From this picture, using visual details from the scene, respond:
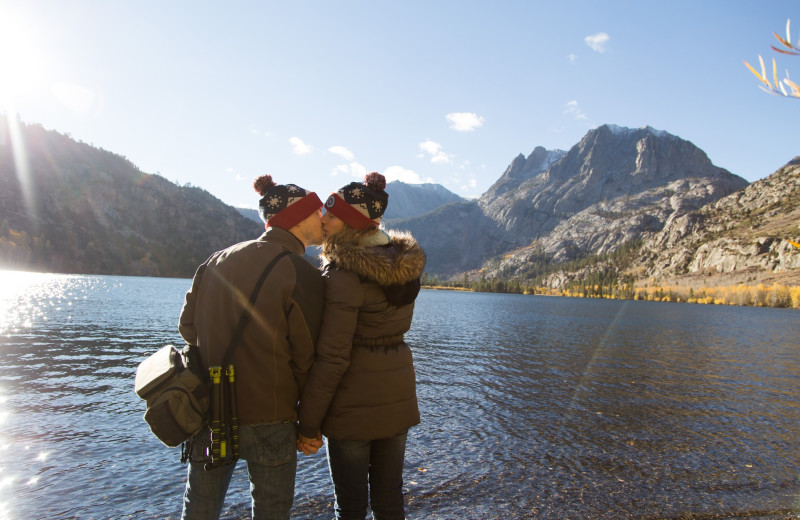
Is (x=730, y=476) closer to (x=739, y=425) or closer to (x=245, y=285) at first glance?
(x=739, y=425)

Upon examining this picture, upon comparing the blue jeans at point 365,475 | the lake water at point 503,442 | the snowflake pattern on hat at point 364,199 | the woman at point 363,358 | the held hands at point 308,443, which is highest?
the snowflake pattern on hat at point 364,199

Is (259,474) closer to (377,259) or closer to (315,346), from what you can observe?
(315,346)

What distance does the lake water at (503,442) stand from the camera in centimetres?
870

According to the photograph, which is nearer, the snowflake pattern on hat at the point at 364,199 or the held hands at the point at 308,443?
the held hands at the point at 308,443

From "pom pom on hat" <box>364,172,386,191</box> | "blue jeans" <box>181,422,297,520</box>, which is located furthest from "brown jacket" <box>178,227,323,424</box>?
"pom pom on hat" <box>364,172,386,191</box>

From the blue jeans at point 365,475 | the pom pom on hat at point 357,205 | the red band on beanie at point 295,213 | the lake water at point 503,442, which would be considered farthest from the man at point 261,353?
the lake water at point 503,442

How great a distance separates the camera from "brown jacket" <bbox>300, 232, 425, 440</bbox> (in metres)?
3.86

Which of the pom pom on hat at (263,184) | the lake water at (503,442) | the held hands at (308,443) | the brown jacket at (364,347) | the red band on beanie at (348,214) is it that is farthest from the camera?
the lake water at (503,442)

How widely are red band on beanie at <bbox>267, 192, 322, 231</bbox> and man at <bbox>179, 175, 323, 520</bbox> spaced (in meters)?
0.18

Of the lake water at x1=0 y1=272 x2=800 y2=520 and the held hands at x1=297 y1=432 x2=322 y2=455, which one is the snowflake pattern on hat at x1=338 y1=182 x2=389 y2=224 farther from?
the lake water at x1=0 y1=272 x2=800 y2=520

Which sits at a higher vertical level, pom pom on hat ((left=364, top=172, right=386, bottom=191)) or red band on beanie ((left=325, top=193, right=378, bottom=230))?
pom pom on hat ((left=364, top=172, right=386, bottom=191))

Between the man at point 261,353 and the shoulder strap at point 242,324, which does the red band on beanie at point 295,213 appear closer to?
the man at point 261,353

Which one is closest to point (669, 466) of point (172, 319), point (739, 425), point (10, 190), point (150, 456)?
point (739, 425)

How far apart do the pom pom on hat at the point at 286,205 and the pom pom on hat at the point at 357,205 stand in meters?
0.19
